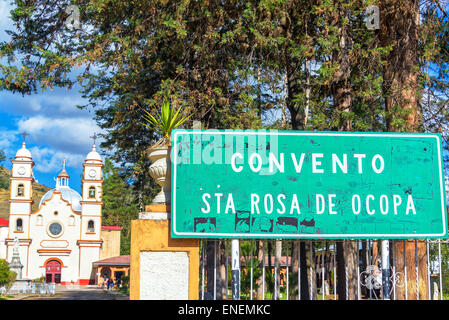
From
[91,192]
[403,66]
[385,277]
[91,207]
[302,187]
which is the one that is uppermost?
[91,192]

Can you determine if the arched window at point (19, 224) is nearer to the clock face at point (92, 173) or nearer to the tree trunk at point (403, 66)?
the clock face at point (92, 173)

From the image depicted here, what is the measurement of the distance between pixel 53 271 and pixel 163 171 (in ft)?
183

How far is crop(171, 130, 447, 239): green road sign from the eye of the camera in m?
6.12

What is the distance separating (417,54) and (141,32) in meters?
7.21

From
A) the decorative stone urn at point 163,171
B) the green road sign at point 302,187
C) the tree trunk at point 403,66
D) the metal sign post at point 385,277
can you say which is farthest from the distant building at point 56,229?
the metal sign post at point 385,277

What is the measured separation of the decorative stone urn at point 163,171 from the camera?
6461 mm

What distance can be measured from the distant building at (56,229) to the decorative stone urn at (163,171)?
179 ft

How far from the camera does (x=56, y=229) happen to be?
59.7 m

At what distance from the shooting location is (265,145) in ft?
20.6

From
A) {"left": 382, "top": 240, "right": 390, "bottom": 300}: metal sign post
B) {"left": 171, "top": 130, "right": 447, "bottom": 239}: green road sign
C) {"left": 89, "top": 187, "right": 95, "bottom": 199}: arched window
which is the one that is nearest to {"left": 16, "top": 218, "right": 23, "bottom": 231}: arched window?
{"left": 89, "top": 187, "right": 95, "bottom": 199}: arched window

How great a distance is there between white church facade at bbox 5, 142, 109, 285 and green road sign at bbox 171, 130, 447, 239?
55185 millimetres

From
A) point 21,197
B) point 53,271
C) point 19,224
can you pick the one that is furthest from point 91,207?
point 53,271

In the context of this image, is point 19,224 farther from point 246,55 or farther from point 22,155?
point 246,55
